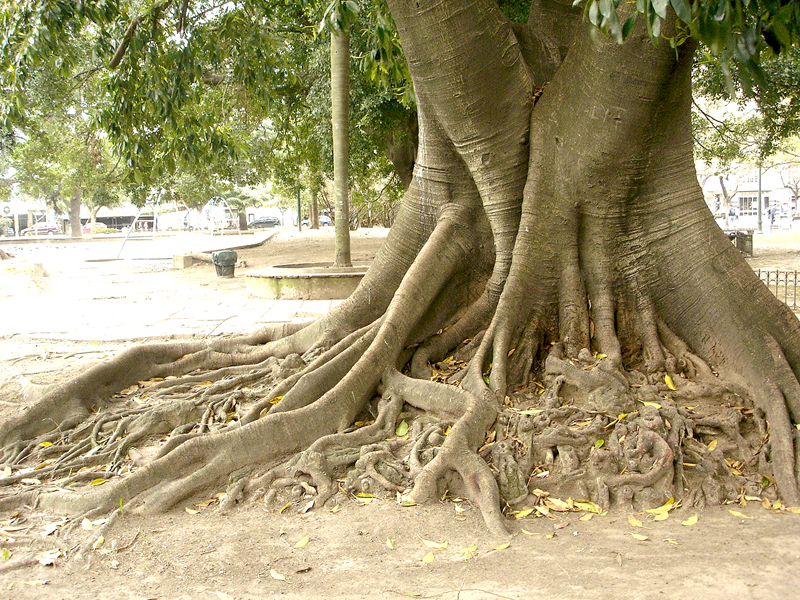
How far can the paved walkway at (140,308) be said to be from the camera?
820 centimetres

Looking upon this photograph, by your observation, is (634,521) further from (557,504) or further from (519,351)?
(519,351)

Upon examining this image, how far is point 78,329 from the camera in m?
8.47

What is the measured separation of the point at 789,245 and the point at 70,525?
2283cm

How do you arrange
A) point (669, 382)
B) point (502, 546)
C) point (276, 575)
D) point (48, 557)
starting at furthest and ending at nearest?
point (669, 382), point (48, 557), point (502, 546), point (276, 575)

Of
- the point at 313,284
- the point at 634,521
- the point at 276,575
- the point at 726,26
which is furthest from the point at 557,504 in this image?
the point at 313,284

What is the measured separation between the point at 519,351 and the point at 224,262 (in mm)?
12766

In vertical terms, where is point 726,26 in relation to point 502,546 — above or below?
above

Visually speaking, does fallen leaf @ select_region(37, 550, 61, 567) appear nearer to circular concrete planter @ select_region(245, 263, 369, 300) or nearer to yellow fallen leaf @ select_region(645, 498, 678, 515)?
yellow fallen leaf @ select_region(645, 498, 678, 515)

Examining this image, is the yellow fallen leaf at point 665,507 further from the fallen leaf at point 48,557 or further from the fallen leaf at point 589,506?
the fallen leaf at point 48,557

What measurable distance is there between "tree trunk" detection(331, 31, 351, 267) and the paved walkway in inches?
60.5

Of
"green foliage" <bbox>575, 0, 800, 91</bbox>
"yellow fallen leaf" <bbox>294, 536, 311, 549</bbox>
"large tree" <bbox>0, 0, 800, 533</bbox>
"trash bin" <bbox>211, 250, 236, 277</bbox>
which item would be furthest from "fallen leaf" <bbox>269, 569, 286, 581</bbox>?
"trash bin" <bbox>211, 250, 236, 277</bbox>

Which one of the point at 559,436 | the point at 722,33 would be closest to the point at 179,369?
the point at 559,436

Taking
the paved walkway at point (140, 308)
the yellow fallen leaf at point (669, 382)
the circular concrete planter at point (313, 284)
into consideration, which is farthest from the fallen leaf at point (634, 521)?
the circular concrete planter at point (313, 284)

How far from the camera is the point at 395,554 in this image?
3.13 meters
